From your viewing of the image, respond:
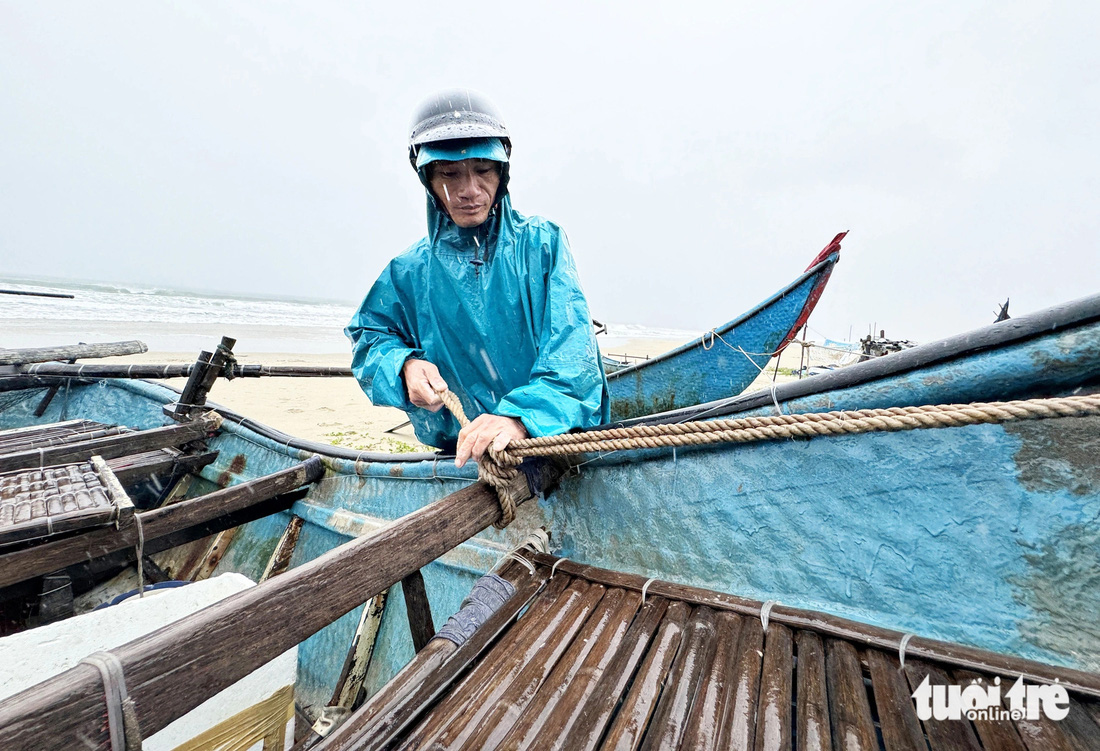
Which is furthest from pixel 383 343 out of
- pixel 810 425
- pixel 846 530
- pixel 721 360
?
pixel 721 360

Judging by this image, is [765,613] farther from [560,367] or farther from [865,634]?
[560,367]

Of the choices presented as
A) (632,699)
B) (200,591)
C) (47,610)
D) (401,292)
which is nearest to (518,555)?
(632,699)

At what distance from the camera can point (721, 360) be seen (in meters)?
4.27

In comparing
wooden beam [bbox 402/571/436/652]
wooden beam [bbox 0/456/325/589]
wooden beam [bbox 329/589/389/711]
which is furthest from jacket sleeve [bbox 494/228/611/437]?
wooden beam [bbox 0/456/325/589]

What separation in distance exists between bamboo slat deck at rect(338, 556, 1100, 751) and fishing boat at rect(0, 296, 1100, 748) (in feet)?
0.07

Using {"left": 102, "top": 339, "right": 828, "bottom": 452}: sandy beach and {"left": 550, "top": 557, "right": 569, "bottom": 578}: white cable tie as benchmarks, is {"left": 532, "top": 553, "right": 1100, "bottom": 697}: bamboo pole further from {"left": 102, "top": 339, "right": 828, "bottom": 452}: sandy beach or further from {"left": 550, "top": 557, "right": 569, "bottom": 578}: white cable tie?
{"left": 102, "top": 339, "right": 828, "bottom": 452}: sandy beach

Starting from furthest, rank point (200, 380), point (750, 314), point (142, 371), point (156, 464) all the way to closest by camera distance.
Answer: point (750, 314) < point (142, 371) < point (200, 380) < point (156, 464)

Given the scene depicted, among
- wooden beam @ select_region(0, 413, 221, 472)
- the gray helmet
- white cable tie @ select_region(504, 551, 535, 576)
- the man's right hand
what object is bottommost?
white cable tie @ select_region(504, 551, 535, 576)

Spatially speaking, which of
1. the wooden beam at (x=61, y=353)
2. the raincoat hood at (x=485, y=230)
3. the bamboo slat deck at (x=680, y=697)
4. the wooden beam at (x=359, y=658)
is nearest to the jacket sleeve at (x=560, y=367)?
the raincoat hood at (x=485, y=230)

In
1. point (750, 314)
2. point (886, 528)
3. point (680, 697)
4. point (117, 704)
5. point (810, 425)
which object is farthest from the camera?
point (750, 314)

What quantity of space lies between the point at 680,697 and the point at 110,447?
3354 mm

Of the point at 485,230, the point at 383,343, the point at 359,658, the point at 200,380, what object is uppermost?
the point at 485,230

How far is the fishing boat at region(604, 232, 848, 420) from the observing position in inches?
154

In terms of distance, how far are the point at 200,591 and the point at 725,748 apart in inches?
60.7
